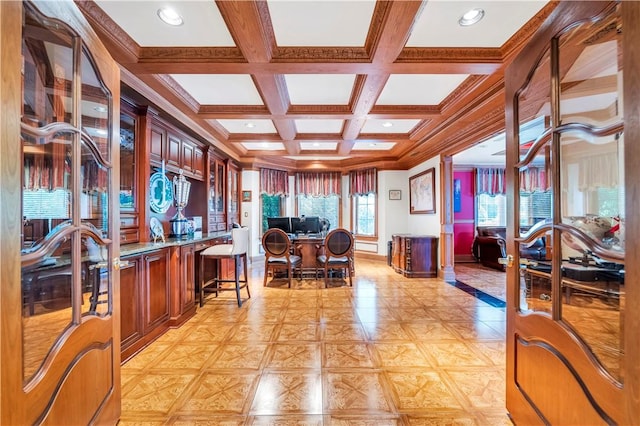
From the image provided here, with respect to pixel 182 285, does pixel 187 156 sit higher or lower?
higher

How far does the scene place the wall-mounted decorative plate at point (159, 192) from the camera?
3232mm

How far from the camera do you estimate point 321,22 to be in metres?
1.99

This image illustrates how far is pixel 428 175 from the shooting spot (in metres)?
5.44

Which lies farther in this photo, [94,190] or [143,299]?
[143,299]

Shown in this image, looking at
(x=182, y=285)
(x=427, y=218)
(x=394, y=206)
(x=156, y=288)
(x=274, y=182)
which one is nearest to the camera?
(x=156, y=288)

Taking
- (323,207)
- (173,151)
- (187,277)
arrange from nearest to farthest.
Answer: (187,277) < (173,151) < (323,207)

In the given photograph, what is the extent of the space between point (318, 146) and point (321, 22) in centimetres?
372

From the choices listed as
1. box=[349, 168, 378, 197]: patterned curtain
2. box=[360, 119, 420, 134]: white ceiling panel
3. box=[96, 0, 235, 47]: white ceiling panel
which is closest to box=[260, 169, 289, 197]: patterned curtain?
box=[349, 168, 378, 197]: patterned curtain

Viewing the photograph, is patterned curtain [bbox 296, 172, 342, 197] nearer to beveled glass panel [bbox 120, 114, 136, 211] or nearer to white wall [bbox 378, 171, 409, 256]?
white wall [bbox 378, 171, 409, 256]

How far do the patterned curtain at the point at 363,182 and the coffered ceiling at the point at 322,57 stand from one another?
9.08ft

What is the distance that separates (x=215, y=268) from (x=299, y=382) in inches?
113

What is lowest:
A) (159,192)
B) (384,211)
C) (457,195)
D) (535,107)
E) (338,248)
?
(338,248)

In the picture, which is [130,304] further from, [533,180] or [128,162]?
[533,180]

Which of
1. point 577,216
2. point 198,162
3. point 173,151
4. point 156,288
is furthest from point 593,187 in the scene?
point 198,162
